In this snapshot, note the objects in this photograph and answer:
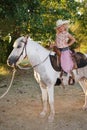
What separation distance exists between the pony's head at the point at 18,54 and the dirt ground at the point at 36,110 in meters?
1.23

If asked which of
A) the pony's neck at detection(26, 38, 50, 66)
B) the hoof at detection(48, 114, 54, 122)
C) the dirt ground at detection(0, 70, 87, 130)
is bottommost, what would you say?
the dirt ground at detection(0, 70, 87, 130)

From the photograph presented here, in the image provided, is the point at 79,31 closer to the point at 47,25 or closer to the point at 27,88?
the point at 47,25

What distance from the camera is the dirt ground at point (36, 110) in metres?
6.70

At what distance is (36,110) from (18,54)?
175cm

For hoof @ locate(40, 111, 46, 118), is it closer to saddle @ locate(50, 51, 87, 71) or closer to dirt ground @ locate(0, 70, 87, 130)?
dirt ground @ locate(0, 70, 87, 130)

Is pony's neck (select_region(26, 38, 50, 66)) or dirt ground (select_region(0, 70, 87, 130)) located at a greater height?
pony's neck (select_region(26, 38, 50, 66))

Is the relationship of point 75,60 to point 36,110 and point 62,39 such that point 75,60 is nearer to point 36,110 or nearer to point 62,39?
point 62,39

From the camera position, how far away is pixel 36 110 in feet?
25.7

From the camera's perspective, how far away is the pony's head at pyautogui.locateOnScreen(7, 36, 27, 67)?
6.62 metres

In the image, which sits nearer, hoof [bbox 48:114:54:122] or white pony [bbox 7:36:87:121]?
white pony [bbox 7:36:87:121]

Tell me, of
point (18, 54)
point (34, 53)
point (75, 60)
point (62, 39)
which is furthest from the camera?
point (75, 60)

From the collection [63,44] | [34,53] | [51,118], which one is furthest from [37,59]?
[51,118]

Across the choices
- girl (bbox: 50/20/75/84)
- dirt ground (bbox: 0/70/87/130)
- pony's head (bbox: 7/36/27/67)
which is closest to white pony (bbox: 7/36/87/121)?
pony's head (bbox: 7/36/27/67)

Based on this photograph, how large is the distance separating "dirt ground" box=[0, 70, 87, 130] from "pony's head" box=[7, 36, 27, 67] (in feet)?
4.04
